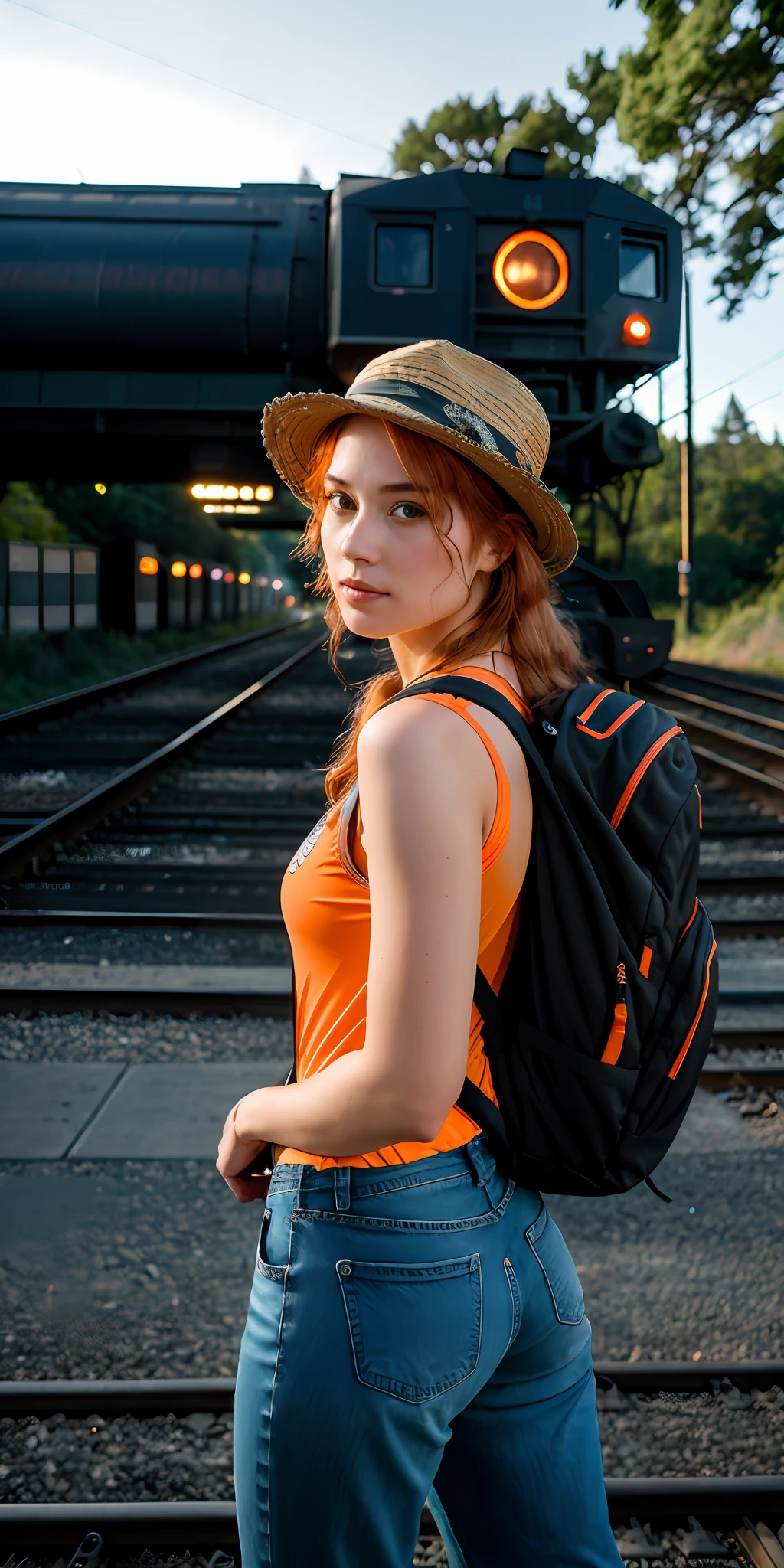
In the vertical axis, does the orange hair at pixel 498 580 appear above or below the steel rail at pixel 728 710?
below

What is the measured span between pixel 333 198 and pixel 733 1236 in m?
8.48

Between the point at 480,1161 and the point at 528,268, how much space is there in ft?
28.6

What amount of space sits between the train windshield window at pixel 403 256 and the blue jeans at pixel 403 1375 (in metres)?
8.47

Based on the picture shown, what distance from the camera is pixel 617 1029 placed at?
1.17 metres

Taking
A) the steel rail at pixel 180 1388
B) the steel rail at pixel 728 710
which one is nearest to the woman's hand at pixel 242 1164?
the steel rail at pixel 180 1388

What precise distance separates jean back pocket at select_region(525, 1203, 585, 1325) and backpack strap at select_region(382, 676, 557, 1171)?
11 cm

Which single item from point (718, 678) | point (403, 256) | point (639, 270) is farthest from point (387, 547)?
point (718, 678)

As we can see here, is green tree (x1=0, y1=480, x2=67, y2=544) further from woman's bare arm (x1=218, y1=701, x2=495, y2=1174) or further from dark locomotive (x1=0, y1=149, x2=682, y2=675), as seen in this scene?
woman's bare arm (x1=218, y1=701, x2=495, y2=1174)

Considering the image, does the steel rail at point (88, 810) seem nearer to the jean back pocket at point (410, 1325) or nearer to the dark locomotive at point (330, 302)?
the dark locomotive at point (330, 302)

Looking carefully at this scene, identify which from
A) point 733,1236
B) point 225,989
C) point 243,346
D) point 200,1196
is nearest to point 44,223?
point 243,346

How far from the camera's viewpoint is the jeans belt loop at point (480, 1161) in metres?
1.20

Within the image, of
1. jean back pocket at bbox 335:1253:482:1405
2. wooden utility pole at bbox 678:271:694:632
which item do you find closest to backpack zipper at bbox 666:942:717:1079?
jean back pocket at bbox 335:1253:482:1405

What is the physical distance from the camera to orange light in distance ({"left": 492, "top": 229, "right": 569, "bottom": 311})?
8.67 meters

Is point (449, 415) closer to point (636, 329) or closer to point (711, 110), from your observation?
point (636, 329)
